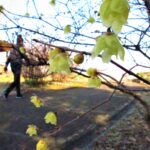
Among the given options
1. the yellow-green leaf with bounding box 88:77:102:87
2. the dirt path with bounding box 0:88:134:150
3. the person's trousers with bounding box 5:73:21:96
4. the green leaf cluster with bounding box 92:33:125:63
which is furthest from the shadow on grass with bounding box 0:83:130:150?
the green leaf cluster with bounding box 92:33:125:63

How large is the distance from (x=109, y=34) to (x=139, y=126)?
7.77m

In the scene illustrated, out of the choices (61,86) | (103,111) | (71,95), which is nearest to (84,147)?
(103,111)

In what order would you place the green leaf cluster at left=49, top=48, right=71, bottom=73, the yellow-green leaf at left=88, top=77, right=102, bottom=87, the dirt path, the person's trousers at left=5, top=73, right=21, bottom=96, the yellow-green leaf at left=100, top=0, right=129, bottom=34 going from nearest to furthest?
the yellow-green leaf at left=100, top=0, right=129, bottom=34 < the green leaf cluster at left=49, top=48, right=71, bottom=73 < the yellow-green leaf at left=88, top=77, right=102, bottom=87 < the dirt path < the person's trousers at left=5, top=73, right=21, bottom=96

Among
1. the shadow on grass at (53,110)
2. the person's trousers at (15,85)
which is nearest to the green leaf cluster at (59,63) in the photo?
the shadow on grass at (53,110)

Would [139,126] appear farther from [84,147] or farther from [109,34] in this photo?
[109,34]

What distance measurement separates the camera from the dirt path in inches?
310

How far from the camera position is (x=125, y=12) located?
3.41ft

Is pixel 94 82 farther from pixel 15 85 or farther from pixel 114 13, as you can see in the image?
pixel 15 85

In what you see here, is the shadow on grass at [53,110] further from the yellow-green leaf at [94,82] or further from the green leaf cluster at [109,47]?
the green leaf cluster at [109,47]

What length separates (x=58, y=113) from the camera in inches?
394

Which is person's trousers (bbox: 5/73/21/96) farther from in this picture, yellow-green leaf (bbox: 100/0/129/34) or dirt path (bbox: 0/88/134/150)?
yellow-green leaf (bbox: 100/0/129/34)

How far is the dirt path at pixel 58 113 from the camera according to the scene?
7867mm

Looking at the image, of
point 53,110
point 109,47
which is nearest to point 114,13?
point 109,47

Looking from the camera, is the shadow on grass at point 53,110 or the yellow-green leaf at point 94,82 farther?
the shadow on grass at point 53,110
